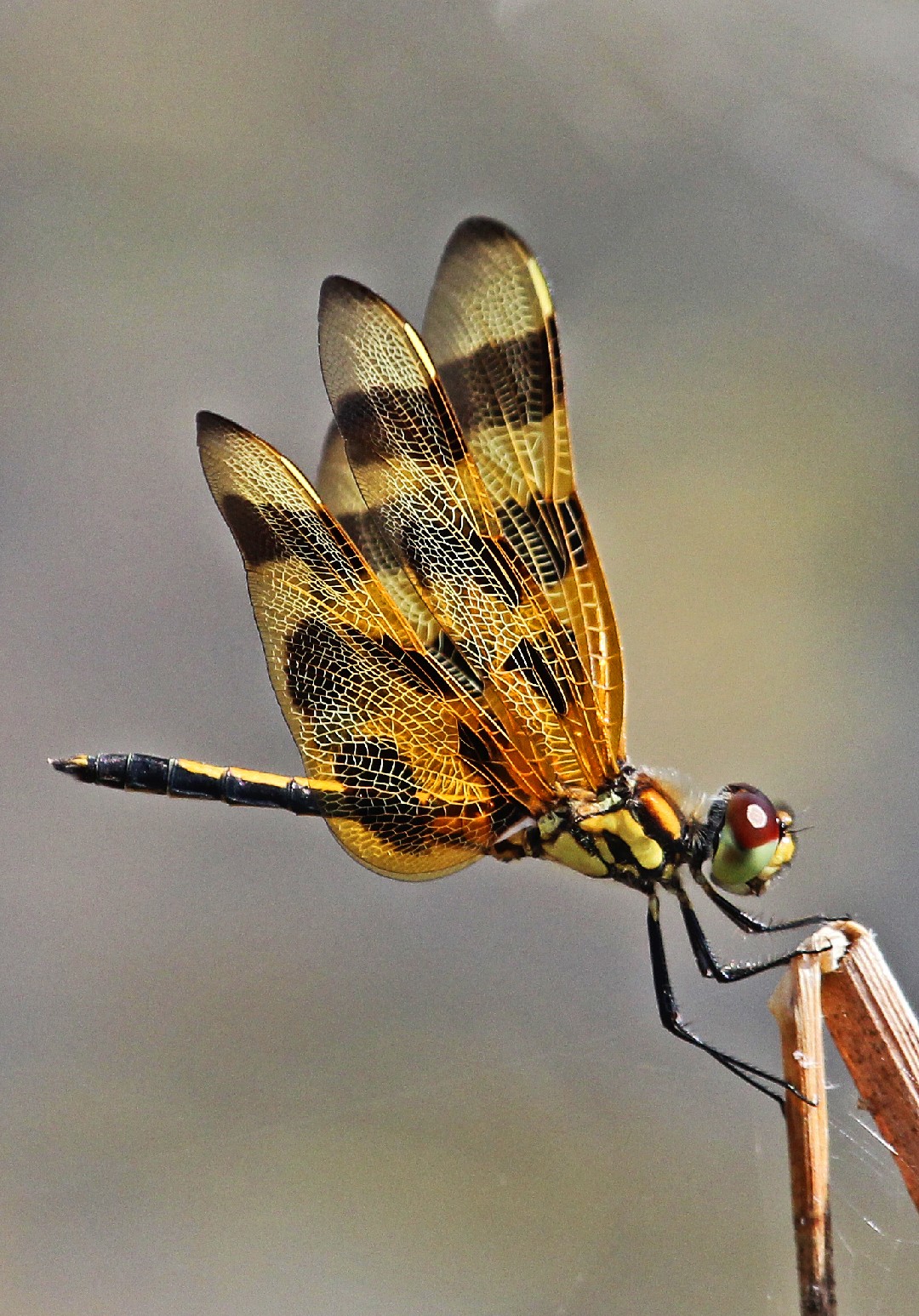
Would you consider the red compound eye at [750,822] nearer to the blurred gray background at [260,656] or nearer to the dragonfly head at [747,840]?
the dragonfly head at [747,840]

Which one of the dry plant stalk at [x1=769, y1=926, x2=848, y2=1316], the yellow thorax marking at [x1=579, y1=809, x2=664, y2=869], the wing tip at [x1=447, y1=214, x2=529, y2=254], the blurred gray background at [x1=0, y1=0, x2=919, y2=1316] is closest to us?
the dry plant stalk at [x1=769, y1=926, x2=848, y2=1316]

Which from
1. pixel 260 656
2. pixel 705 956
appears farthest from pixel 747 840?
pixel 260 656

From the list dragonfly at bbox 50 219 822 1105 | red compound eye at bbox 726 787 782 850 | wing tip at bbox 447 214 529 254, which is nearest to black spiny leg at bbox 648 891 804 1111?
dragonfly at bbox 50 219 822 1105

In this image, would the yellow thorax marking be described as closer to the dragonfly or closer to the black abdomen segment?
the dragonfly

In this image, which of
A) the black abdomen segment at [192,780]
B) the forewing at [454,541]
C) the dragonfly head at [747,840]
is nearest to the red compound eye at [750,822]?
the dragonfly head at [747,840]

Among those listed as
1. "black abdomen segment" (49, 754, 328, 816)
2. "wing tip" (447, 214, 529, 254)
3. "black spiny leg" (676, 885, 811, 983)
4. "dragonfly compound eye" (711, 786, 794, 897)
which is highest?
"wing tip" (447, 214, 529, 254)

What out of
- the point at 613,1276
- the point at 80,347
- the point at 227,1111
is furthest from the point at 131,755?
the point at 80,347

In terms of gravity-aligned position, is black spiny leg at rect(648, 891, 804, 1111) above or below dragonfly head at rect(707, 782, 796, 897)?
below
